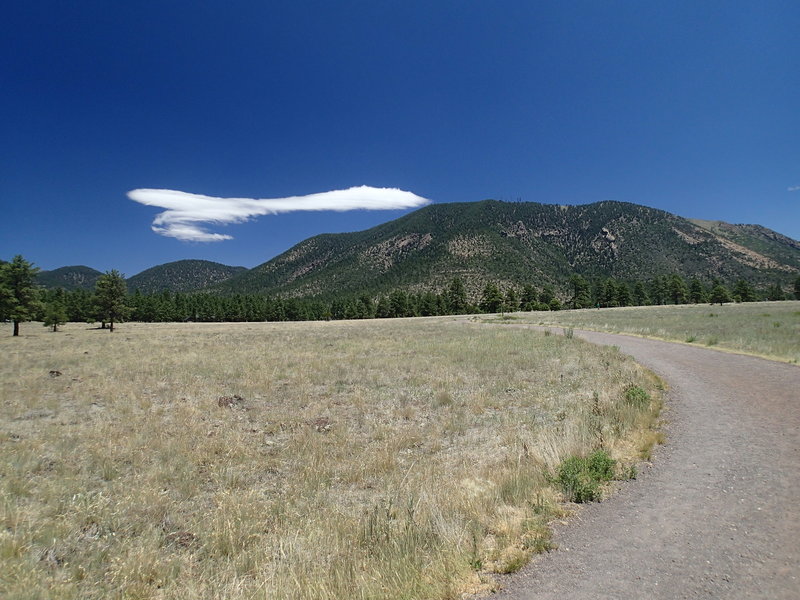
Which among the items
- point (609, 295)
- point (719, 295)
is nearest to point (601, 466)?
point (719, 295)

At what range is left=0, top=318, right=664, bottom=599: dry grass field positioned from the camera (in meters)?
4.25

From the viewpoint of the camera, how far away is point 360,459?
26.5ft

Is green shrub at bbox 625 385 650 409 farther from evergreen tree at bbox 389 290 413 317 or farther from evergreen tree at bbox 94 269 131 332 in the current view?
evergreen tree at bbox 389 290 413 317

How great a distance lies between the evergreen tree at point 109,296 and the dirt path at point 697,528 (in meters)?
67.0

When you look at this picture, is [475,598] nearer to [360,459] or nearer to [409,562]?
[409,562]

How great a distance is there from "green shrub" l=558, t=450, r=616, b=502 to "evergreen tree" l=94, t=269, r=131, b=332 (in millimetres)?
66090

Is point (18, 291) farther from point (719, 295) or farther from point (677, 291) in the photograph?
point (677, 291)

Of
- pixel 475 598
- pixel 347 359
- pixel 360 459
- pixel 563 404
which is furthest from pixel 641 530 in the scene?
pixel 347 359

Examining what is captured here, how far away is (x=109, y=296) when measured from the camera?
54.9m

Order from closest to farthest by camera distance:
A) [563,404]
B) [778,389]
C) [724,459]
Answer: [724,459], [778,389], [563,404]

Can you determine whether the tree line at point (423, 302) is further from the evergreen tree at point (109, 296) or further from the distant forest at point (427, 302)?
the evergreen tree at point (109, 296)

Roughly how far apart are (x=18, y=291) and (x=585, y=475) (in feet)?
195

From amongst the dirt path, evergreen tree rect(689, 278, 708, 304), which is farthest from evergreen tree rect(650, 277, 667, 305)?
the dirt path

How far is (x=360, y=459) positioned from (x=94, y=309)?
65.0m
